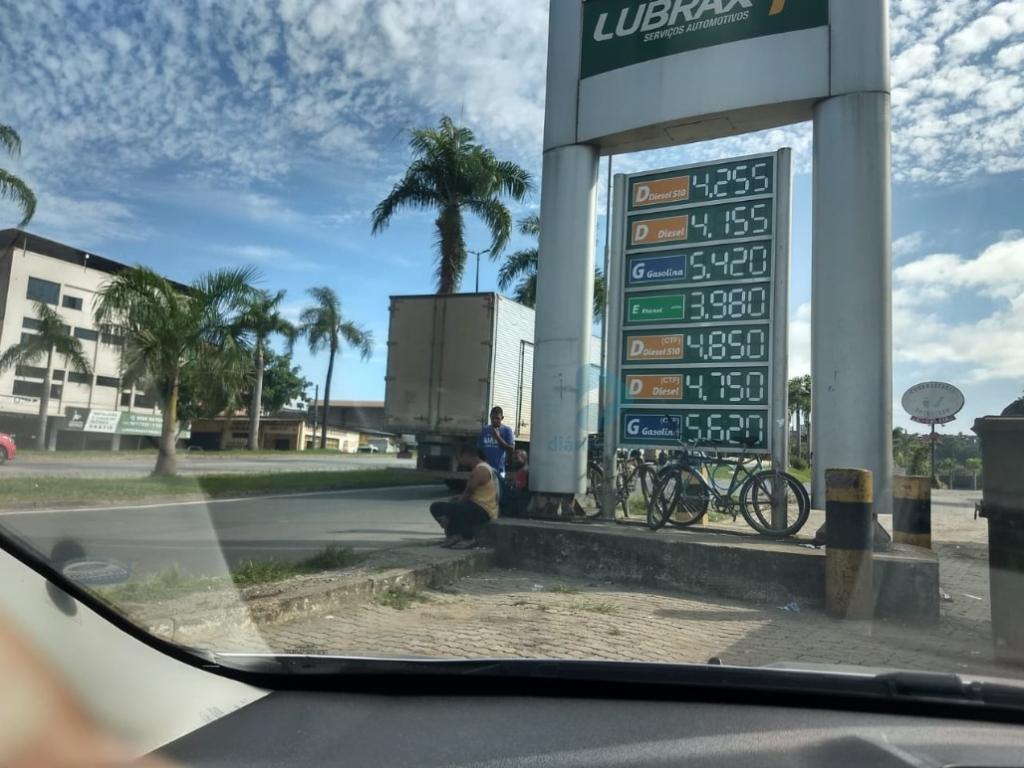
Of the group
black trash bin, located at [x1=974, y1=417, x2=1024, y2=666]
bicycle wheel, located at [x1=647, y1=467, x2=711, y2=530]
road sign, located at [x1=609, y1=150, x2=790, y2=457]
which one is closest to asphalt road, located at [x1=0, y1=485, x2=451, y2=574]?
bicycle wheel, located at [x1=647, y1=467, x2=711, y2=530]

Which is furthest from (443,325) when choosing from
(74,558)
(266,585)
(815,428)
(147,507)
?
(74,558)

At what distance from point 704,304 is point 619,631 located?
4.32 metres

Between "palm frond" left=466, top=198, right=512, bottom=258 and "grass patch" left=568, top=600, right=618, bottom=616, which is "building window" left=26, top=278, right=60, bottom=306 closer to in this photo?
"grass patch" left=568, top=600, right=618, bottom=616

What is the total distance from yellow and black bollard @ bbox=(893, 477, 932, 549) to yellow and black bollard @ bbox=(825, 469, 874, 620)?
8.22ft

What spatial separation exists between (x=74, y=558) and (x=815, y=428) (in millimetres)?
6592

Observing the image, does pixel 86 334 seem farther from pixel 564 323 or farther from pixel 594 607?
pixel 564 323

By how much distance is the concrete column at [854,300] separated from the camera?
730 cm

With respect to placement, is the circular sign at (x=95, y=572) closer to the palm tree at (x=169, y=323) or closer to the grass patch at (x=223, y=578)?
A: the grass patch at (x=223, y=578)

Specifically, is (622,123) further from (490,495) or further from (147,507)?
(147,507)

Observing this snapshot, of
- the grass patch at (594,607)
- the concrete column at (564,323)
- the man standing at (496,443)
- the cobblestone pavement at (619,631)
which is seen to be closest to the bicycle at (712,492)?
the concrete column at (564,323)

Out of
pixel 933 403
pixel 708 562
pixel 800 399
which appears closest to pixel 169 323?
pixel 708 562

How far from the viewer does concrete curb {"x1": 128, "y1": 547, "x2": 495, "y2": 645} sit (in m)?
3.90

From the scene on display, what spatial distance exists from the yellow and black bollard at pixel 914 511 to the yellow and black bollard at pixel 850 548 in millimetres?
2505

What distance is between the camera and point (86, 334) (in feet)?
14.2
